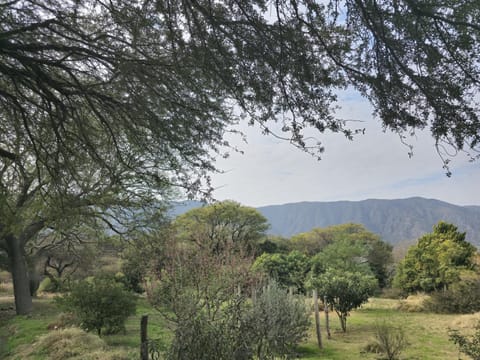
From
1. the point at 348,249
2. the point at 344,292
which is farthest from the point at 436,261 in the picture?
the point at 344,292

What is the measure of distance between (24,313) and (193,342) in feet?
42.6

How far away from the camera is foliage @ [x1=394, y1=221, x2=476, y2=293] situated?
20172 mm

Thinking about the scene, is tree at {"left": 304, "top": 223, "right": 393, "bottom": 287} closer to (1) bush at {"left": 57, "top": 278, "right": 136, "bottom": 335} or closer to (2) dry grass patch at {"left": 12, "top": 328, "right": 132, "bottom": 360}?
(1) bush at {"left": 57, "top": 278, "right": 136, "bottom": 335}

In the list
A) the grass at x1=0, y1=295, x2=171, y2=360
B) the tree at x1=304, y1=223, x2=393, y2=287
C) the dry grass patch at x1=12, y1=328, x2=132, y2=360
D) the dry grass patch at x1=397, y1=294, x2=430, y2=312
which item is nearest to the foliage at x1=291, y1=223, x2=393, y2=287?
the tree at x1=304, y1=223, x2=393, y2=287

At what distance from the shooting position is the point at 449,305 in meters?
17.4

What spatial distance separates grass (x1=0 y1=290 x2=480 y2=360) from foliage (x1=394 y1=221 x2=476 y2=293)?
446cm

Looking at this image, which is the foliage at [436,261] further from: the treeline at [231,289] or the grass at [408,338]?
the grass at [408,338]

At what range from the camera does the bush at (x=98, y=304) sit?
9.45 metres

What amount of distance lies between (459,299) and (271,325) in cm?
1517

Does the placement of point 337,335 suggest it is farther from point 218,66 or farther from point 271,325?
point 218,66

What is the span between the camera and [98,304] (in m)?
9.47

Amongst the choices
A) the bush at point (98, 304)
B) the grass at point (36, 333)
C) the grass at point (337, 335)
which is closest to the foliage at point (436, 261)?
the grass at point (337, 335)

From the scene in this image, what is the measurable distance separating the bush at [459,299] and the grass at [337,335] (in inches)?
46.6

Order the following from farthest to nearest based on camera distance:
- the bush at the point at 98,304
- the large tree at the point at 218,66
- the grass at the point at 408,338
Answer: the bush at the point at 98,304, the grass at the point at 408,338, the large tree at the point at 218,66
